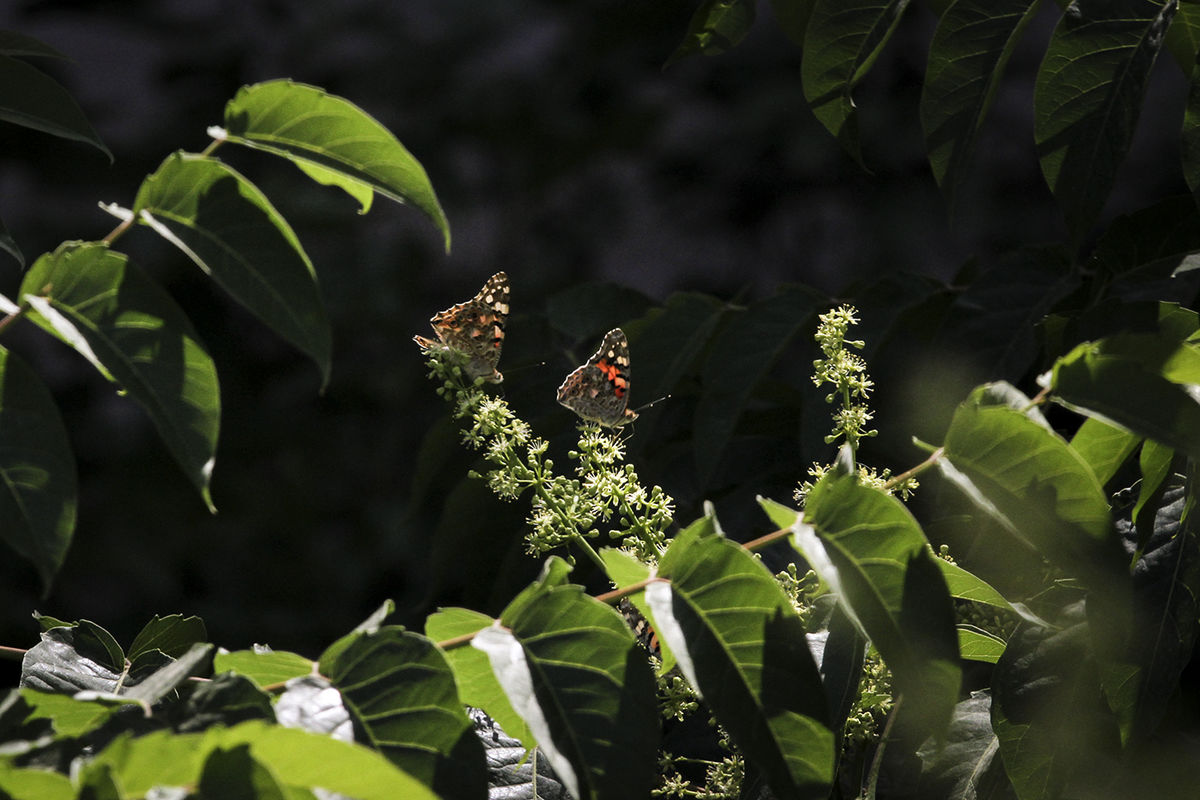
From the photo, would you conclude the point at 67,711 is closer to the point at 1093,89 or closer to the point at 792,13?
the point at 1093,89

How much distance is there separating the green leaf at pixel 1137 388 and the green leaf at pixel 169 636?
0.94 m

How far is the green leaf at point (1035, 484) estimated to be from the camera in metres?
0.80

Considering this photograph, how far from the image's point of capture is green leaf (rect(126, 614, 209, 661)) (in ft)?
3.90

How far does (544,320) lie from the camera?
6.77 feet

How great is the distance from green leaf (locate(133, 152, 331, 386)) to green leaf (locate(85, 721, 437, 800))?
0.99 ft

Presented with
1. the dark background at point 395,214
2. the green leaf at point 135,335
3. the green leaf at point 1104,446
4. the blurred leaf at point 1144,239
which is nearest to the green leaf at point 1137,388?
the green leaf at point 1104,446

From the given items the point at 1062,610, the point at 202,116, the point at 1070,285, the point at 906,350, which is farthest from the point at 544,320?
the point at 202,116

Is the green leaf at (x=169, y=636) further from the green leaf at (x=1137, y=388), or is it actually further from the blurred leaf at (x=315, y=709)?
the green leaf at (x=1137, y=388)

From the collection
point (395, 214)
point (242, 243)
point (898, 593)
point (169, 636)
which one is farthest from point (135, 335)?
point (395, 214)

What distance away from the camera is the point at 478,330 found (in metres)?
1.30

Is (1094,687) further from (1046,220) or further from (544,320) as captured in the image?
(1046,220)

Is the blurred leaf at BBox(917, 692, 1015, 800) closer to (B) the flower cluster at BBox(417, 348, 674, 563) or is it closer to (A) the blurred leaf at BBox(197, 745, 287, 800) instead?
(B) the flower cluster at BBox(417, 348, 674, 563)

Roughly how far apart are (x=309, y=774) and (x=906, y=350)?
4.63ft

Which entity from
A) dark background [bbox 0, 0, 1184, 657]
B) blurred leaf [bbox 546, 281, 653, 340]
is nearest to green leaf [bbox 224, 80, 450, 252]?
blurred leaf [bbox 546, 281, 653, 340]
